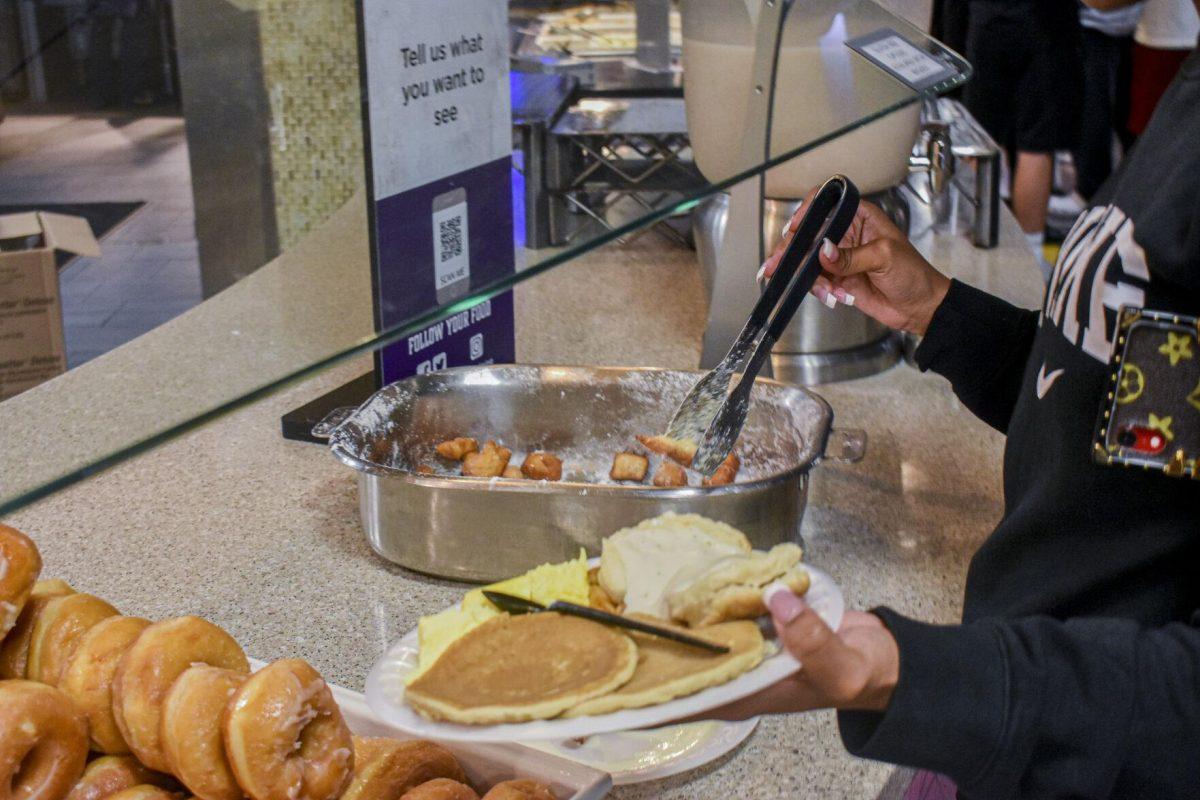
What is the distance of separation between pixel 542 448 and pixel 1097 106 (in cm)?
348

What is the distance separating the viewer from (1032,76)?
3.68m

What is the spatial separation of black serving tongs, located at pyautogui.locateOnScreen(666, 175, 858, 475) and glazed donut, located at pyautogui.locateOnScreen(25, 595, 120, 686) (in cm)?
38

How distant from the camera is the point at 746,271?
137 cm

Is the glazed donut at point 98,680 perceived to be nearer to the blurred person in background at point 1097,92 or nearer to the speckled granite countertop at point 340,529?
the speckled granite countertop at point 340,529

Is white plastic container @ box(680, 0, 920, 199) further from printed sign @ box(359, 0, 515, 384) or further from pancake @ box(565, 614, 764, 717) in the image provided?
pancake @ box(565, 614, 764, 717)

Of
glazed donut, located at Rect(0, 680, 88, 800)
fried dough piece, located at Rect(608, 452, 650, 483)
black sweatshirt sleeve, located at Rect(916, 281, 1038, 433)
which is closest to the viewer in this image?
glazed donut, located at Rect(0, 680, 88, 800)

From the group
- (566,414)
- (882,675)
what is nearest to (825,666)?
(882,675)

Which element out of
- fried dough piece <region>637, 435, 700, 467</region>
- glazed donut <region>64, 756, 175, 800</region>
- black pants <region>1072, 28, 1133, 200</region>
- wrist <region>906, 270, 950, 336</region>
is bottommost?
black pants <region>1072, 28, 1133, 200</region>

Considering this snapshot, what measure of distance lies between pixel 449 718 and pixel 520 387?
0.69 m

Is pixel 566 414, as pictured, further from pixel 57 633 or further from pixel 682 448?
pixel 57 633

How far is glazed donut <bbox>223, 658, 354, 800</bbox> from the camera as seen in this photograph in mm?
654

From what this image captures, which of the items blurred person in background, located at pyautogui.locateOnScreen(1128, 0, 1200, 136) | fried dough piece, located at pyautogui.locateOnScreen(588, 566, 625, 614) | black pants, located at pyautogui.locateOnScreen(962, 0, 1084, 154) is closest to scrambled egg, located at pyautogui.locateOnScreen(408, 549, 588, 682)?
fried dough piece, located at pyautogui.locateOnScreen(588, 566, 625, 614)

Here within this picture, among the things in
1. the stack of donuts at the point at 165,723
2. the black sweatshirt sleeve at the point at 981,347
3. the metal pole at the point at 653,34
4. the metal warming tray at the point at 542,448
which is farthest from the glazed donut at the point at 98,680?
the metal pole at the point at 653,34

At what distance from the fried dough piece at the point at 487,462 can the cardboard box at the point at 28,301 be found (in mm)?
346
